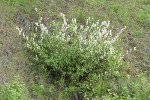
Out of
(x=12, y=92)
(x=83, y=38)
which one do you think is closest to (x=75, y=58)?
(x=83, y=38)

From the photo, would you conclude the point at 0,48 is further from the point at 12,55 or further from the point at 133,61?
the point at 133,61

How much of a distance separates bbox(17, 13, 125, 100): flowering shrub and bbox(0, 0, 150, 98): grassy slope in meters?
0.40

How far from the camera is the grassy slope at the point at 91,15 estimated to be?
7.69 metres

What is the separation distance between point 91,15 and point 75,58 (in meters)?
2.11

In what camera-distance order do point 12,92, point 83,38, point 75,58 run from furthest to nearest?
point 83,38 → point 75,58 → point 12,92

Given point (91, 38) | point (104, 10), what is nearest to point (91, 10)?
point (104, 10)

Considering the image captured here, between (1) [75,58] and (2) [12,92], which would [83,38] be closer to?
(1) [75,58]

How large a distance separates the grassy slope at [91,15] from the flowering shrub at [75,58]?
40 centimetres

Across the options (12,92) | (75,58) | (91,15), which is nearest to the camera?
(12,92)

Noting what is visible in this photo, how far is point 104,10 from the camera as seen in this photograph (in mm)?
9633

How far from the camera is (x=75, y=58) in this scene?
24.5 ft

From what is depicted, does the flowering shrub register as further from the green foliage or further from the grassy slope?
the green foliage

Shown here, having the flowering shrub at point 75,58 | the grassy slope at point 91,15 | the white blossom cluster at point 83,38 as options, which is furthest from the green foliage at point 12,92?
the white blossom cluster at point 83,38

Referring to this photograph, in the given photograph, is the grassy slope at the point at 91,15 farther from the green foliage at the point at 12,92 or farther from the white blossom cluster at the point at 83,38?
the green foliage at the point at 12,92
